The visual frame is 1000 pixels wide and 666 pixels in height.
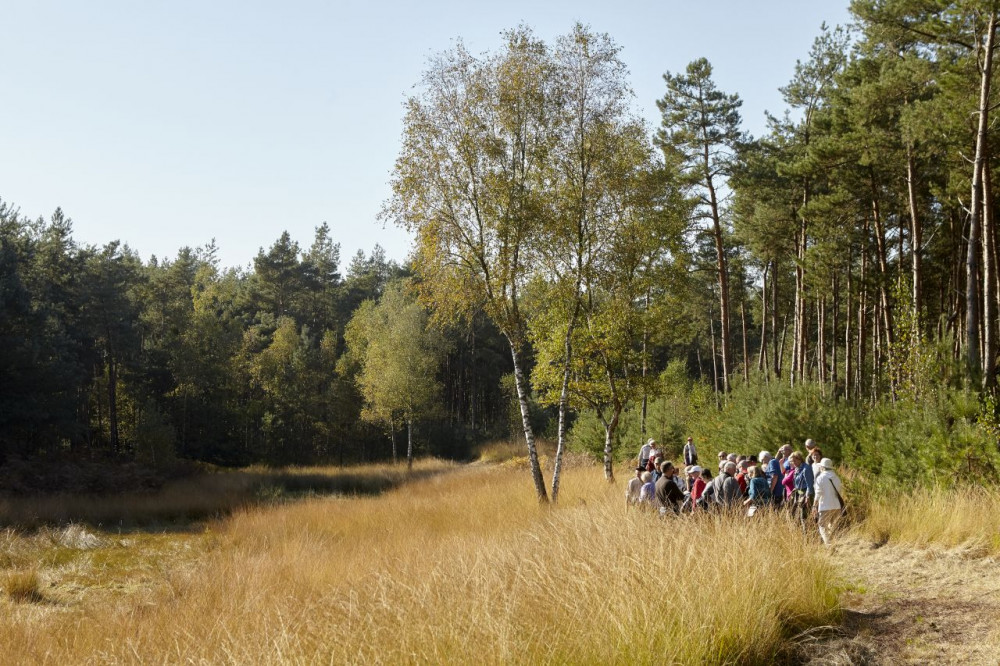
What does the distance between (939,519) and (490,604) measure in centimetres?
725

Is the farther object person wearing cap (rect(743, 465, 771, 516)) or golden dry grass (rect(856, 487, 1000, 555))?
person wearing cap (rect(743, 465, 771, 516))

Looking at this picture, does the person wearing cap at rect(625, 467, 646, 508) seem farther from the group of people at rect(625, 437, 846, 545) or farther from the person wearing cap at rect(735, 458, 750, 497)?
the person wearing cap at rect(735, 458, 750, 497)

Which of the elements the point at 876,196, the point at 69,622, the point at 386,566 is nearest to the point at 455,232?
the point at 386,566

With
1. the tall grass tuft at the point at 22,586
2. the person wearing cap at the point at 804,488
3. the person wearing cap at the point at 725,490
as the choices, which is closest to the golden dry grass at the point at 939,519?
the person wearing cap at the point at 804,488

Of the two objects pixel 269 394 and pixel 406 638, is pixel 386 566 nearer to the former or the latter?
pixel 406 638

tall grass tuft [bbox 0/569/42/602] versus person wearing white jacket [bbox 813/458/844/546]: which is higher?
person wearing white jacket [bbox 813/458/844/546]

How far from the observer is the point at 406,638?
427 centimetres

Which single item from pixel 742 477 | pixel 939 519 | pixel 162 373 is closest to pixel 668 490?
pixel 742 477

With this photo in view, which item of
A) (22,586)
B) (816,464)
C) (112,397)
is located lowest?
(22,586)

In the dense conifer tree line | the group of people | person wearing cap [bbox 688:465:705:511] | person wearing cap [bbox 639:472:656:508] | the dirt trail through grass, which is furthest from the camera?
the dense conifer tree line

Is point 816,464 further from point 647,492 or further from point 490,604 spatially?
point 490,604

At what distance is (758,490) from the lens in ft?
32.4

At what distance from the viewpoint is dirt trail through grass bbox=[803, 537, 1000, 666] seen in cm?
527

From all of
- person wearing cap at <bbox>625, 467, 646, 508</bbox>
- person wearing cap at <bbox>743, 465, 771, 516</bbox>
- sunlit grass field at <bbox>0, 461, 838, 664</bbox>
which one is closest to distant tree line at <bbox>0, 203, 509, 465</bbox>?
sunlit grass field at <bbox>0, 461, 838, 664</bbox>
